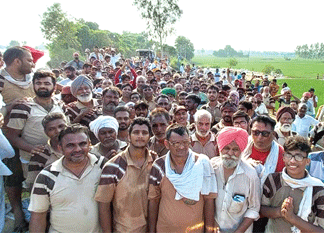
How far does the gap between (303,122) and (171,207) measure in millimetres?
5530

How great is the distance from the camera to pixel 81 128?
2820mm

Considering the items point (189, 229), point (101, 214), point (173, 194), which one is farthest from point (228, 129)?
point (101, 214)

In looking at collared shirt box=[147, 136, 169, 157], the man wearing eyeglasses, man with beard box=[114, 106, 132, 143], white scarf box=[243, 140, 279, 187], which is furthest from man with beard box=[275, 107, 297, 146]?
man with beard box=[114, 106, 132, 143]

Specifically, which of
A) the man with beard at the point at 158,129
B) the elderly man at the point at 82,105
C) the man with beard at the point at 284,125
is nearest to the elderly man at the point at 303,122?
the man with beard at the point at 284,125

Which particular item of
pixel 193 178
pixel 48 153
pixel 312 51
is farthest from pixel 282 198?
pixel 312 51

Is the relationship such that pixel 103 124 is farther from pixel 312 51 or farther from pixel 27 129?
pixel 312 51

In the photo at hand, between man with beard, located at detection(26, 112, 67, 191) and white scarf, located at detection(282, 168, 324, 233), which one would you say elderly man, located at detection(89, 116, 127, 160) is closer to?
man with beard, located at detection(26, 112, 67, 191)

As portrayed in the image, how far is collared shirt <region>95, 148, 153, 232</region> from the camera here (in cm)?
271

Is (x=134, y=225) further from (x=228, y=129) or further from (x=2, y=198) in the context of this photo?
(x=2, y=198)

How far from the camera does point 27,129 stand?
3.47 metres

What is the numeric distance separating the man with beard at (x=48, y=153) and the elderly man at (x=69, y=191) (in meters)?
0.43

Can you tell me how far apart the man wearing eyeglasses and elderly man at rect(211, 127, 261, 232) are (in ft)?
0.43

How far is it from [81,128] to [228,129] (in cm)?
154

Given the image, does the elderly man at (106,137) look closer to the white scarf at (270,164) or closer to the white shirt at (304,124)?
the white scarf at (270,164)
